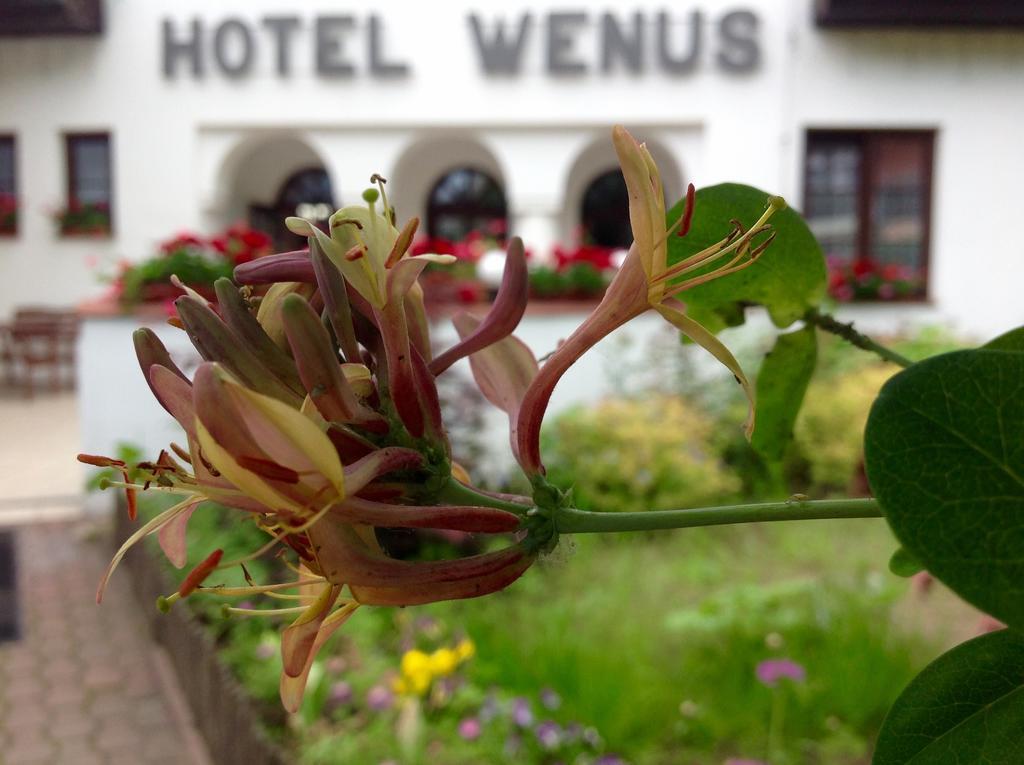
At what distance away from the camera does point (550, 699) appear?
7.60ft

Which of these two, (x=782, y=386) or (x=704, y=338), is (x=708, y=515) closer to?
(x=704, y=338)

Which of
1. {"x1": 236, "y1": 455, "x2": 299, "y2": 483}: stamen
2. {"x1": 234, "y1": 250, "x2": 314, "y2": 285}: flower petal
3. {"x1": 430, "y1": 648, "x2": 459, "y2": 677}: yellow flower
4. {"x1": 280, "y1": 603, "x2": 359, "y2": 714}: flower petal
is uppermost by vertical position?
{"x1": 234, "y1": 250, "x2": 314, "y2": 285}: flower petal

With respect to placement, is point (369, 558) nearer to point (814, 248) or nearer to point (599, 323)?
point (599, 323)

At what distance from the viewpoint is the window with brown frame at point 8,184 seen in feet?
25.7

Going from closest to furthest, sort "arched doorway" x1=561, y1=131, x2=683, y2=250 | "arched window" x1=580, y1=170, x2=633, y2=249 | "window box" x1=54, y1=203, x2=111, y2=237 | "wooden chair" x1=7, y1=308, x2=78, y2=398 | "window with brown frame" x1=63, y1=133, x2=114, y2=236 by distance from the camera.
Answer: "wooden chair" x1=7, y1=308, x2=78, y2=398
"window box" x1=54, y1=203, x2=111, y2=237
"window with brown frame" x1=63, y1=133, x2=114, y2=236
"arched doorway" x1=561, y1=131, x2=683, y2=250
"arched window" x1=580, y1=170, x2=633, y2=249

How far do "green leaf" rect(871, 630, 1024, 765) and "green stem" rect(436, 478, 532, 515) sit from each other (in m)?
0.15

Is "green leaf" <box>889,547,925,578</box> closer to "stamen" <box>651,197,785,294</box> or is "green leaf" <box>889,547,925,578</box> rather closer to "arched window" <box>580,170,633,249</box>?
"stamen" <box>651,197,785,294</box>

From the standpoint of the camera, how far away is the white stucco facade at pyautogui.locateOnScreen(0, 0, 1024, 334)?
287 inches

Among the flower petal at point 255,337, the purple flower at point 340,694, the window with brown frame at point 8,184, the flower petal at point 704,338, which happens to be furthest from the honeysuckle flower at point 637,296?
the window with brown frame at point 8,184

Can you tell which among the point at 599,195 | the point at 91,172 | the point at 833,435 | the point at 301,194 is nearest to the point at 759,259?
the point at 833,435

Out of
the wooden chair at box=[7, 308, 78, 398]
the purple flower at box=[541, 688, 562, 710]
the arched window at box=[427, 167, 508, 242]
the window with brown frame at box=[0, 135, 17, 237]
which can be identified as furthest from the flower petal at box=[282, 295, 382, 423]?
the window with brown frame at box=[0, 135, 17, 237]

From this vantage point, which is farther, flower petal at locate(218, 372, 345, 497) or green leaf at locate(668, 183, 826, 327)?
green leaf at locate(668, 183, 826, 327)

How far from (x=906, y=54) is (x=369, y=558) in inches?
315

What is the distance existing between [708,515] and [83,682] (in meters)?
3.23
